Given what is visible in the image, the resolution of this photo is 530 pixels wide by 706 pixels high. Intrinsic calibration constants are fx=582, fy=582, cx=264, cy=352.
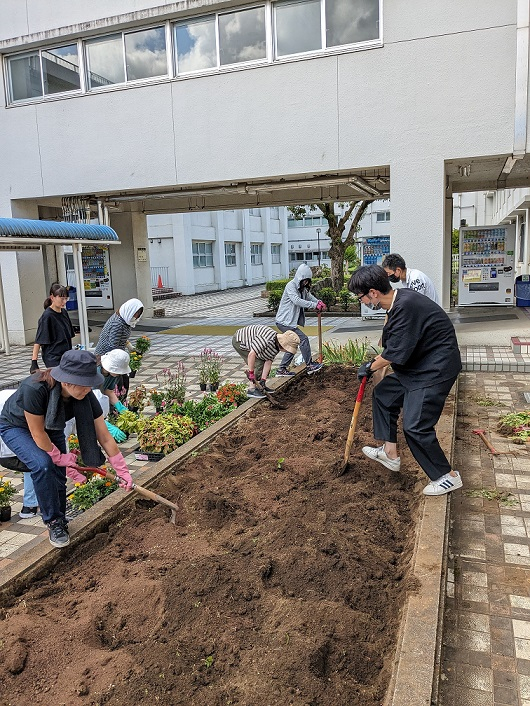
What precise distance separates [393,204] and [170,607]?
8557mm

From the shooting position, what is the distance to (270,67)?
10445 mm

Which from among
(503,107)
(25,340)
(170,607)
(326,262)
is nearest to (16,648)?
(170,607)

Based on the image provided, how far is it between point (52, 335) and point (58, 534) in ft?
12.1

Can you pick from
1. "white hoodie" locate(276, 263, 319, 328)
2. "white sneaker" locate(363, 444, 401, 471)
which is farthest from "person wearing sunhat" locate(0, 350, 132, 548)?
"white hoodie" locate(276, 263, 319, 328)

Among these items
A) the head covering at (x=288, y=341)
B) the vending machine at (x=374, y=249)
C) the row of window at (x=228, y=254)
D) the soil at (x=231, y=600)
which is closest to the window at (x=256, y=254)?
the row of window at (x=228, y=254)

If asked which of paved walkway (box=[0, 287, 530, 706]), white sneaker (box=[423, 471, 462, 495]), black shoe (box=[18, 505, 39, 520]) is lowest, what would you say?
paved walkway (box=[0, 287, 530, 706])

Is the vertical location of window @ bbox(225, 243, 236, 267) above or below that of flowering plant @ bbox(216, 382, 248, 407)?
above

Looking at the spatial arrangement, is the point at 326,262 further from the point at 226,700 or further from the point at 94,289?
the point at 226,700

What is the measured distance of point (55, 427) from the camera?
334 cm

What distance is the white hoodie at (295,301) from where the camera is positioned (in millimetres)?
7957

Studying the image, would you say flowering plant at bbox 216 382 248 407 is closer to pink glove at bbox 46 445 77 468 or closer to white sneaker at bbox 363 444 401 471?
white sneaker at bbox 363 444 401 471

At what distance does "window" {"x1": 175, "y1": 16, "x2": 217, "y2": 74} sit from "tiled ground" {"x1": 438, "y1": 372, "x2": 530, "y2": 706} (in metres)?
8.98

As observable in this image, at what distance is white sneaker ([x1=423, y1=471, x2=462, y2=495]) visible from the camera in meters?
3.98

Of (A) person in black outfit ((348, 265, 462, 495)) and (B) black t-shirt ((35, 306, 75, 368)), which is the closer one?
(A) person in black outfit ((348, 265, 462, 495))
